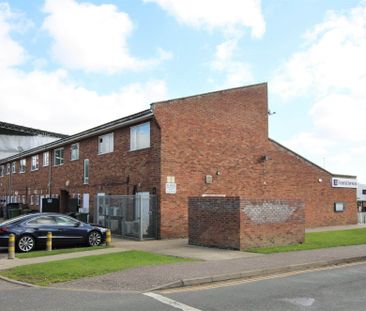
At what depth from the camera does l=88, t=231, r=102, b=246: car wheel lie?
18691mm

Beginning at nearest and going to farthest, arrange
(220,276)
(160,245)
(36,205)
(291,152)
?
(220,276) → (160,245) → (291,152) → (36,205)

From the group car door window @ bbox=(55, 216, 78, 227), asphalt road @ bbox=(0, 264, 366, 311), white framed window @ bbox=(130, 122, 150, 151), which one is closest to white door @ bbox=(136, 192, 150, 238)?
white framed window @ bbox=(130, 122, 150, 151)

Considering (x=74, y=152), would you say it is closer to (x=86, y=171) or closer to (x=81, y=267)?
(x=86, y=171)

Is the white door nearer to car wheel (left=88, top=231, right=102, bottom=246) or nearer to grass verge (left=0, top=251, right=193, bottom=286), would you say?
car wheel (left=88, top=231, right=102, bottom=246)

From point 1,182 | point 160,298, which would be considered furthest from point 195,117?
point 1,182

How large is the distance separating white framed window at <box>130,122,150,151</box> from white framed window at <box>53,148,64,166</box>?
34.5ft

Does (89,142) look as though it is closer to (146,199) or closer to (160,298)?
(146,199)

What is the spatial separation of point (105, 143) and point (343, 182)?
15.2 meters

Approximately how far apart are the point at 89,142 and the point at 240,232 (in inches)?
585

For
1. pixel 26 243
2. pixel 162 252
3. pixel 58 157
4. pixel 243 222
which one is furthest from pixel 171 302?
pixel 58 157

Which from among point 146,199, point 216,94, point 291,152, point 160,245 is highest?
point 216,94

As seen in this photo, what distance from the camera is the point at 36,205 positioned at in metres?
37.7

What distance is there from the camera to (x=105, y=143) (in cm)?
2742

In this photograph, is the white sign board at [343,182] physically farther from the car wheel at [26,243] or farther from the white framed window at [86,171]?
the car wheel at [26,243]
